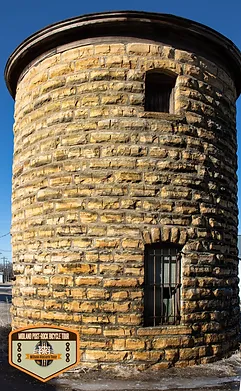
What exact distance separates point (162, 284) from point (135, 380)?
170 cm

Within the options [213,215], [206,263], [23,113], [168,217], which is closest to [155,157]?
[168,217]

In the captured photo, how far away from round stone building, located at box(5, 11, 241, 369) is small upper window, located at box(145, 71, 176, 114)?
0.02 m

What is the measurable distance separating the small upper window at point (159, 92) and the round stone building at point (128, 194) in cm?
2

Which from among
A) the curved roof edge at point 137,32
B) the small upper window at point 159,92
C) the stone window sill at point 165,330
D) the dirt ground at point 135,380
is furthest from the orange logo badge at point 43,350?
the curved roof edge at point 137,32

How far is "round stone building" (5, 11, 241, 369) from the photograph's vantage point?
7418 millimetres

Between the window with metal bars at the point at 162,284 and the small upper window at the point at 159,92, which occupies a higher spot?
the small upper window at the point at 159,92

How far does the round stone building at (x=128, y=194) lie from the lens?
7.42m

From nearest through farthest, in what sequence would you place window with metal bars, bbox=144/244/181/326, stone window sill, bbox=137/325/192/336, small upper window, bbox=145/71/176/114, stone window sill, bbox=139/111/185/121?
1. stone window sill, bbox=137/325/192/336
2. window with metal bars, bbox=144/244/181/326
3. stone window sill, bbox=139/111/185/121
4. small upper window, bbox=145/71/176/114

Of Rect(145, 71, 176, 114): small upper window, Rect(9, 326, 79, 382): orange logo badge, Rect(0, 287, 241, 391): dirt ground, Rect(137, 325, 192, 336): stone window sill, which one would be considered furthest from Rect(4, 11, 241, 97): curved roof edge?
Rect(0, 287, 241, 391): dirt ground

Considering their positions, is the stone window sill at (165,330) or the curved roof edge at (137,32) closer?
the stone window sill at (165,330)

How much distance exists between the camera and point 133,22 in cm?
782

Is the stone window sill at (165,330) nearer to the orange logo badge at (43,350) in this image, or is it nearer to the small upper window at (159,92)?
the orange logo badge at (43,350)

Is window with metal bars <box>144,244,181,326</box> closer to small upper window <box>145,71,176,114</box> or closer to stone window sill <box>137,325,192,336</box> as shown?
stone window sill <box>137,325,192,336</box>

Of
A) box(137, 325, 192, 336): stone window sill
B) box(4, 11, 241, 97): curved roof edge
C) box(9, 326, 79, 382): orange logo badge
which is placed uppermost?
box(4, 11, 241, 97): curved roof edge
